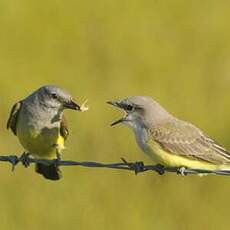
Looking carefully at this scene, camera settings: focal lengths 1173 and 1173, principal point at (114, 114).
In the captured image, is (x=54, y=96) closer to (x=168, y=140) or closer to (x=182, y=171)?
(x=168, y=140)

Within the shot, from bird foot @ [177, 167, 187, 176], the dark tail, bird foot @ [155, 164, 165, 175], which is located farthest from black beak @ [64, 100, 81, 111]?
bird foot @ [177, 167, 187, 176]

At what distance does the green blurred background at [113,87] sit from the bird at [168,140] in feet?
3.87

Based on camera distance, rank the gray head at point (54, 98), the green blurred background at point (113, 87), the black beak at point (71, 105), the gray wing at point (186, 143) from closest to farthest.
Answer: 1. the gray wing at point (186, 143)
2. the black beak at point (71, 105)
3. the gray head at point (54, 98)
4. the green blurred background at point (113, 87)

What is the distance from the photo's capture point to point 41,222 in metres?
10.1

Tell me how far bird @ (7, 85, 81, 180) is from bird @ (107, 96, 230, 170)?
0.48 m

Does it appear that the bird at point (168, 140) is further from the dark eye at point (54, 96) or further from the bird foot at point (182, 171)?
the dark eye at point (54, 96)

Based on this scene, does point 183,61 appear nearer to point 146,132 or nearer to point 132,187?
point 132,187

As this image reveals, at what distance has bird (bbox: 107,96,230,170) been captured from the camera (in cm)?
894

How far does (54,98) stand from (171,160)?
1.14 metres

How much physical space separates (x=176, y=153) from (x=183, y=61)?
499 cm

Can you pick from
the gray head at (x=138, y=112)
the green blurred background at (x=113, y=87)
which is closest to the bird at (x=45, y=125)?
the gray head at (x=138, y=112)

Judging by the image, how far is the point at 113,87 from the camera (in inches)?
506

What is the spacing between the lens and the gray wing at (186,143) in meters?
8.98

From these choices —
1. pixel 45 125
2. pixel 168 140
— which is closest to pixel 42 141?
pixel 45 125
